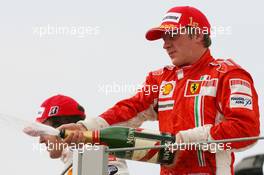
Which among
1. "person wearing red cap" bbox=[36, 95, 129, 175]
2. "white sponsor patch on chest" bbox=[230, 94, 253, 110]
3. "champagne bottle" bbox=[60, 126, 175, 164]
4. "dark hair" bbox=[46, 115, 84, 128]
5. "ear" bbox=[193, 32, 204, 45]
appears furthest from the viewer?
"dark hair" bbox=[46, 115, 84, 128]

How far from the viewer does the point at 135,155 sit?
492 centimetres

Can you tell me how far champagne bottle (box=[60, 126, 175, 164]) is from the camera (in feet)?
15.9

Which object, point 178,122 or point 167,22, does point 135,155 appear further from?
point 167,22

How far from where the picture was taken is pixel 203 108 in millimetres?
5102

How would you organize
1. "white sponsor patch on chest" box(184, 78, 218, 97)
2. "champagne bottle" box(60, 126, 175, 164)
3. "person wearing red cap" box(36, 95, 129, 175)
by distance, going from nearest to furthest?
1. "champagne bottle" box(60, 126, 175, 164)
2. "white sponsor patch on chest" box(184, 78, 218, 97)
3. "person wearing red cap" box(36, 95, 129, 175)

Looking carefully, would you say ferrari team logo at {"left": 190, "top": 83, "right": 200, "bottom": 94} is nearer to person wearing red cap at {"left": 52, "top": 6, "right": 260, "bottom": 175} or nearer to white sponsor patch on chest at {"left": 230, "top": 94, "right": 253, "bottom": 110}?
person wearing red cap at {"left": 52, "top": 6, "right": 260, "bottom": 175}

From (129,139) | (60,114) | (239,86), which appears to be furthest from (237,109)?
(60,114)

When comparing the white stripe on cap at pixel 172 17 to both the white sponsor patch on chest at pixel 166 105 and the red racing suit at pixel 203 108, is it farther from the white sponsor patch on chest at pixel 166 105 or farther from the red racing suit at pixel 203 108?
the white sponsor patch on chest at pixel 166 105

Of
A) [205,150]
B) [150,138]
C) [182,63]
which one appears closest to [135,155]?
[150,138]

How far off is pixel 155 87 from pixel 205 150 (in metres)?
0.71

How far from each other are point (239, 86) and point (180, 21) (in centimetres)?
69

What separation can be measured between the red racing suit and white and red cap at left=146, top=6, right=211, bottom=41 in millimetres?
231

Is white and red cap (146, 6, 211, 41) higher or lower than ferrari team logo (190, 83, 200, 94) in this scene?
higher

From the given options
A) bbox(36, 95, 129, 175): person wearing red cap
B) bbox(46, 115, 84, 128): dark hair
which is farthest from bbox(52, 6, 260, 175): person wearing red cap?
bbox(46, 115, 84, 128): dark hair
